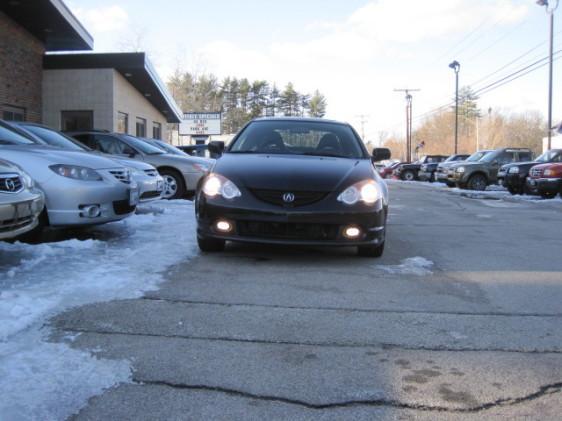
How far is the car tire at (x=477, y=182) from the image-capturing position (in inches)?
862

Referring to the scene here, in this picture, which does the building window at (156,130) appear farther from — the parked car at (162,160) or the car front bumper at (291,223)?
the car front bumper at (291,223)

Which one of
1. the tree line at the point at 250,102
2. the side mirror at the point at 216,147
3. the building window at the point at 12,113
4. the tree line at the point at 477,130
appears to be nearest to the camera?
the side mirror at the point at 216,147

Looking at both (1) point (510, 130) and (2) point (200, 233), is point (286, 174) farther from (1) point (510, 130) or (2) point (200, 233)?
(1) point (510, 130)

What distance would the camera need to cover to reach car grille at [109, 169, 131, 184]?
6742 mm

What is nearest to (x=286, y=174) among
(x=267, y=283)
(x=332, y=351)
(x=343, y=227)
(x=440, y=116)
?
(x=343, y=227)

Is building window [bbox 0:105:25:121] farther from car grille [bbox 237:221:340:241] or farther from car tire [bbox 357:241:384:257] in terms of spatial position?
car tire [bbox 357:241:384:257]

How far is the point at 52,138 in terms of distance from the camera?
8.42 m

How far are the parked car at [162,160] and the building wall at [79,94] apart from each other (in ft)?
26.1

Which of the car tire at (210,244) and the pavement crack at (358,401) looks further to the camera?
the car tire at (210,244)

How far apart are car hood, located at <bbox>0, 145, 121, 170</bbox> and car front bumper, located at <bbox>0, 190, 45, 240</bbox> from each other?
0.95 metres

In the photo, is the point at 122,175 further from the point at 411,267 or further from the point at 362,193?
the point at 411,267

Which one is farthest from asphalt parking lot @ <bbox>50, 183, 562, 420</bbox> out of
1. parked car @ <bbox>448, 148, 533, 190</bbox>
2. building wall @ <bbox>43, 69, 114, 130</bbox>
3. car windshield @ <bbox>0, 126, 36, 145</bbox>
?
parked car @ <bbox>448, 148, 533, 190</bbox>

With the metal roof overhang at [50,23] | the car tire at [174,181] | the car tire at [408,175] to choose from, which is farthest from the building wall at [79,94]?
the car tire at [408,175]

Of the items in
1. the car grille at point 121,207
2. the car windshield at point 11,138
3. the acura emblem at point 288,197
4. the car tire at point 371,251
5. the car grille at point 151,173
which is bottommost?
the car tire at point 371,251
